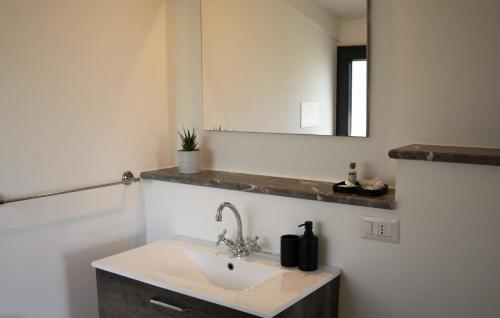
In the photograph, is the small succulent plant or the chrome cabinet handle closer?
the chrome cabinet handle

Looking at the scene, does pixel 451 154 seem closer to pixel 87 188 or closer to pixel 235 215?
pixel 235 215

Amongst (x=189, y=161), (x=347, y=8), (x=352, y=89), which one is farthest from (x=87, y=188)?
(x=347, y=8)

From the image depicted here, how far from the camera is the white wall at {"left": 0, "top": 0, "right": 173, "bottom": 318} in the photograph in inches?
80.1

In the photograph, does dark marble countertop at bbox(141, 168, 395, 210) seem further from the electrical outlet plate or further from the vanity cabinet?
the vanity cabinet

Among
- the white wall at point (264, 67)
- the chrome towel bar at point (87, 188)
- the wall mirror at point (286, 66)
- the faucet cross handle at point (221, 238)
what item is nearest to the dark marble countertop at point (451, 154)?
the wall mirror at point (286, 66)

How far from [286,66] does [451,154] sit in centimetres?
81

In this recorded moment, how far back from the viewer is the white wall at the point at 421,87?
177 cm

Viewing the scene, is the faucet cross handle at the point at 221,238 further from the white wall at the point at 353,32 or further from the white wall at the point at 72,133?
the white wall at the point at 353,32

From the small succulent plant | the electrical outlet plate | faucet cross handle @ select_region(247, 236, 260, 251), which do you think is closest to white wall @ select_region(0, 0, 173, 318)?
the small succulent plant

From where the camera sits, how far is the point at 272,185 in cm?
214

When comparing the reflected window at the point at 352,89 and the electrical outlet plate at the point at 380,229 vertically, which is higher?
the reflected window at the point at 352,89

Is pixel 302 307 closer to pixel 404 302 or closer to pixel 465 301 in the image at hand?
pixel 404 302

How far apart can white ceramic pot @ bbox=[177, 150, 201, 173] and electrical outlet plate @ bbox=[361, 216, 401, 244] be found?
87cm

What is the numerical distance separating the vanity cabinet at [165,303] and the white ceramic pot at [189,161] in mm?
606
